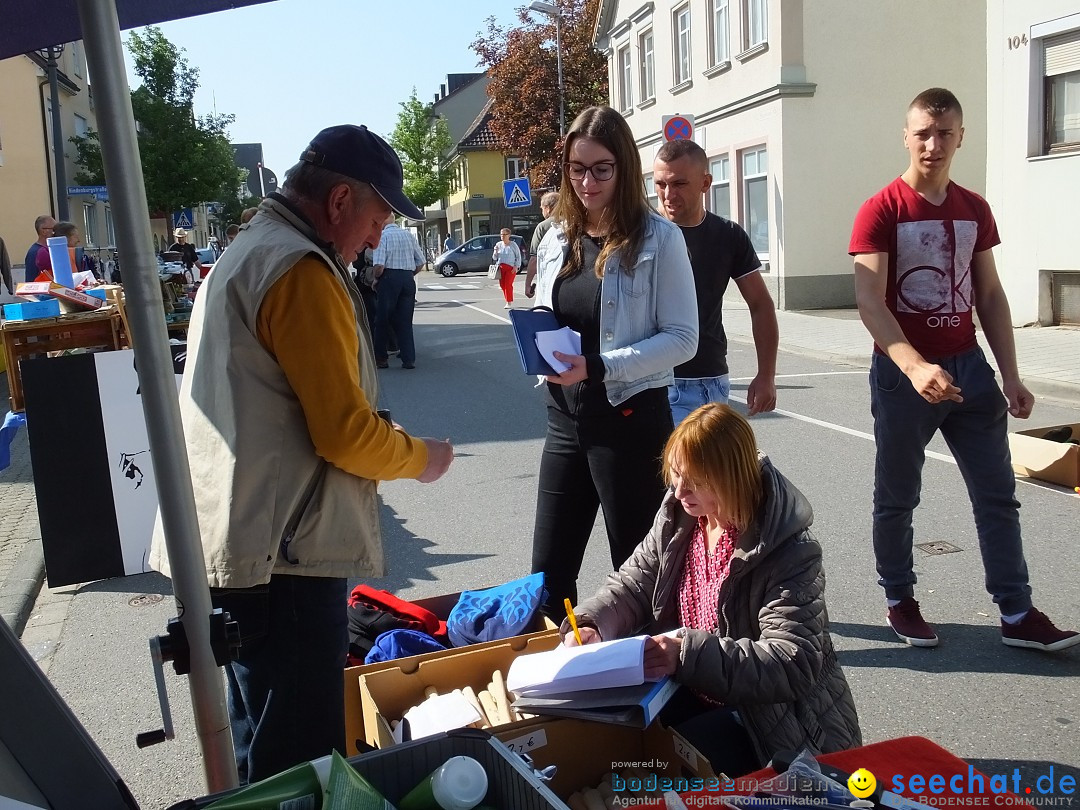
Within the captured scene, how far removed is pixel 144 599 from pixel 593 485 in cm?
283

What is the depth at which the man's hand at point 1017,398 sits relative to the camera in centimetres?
391

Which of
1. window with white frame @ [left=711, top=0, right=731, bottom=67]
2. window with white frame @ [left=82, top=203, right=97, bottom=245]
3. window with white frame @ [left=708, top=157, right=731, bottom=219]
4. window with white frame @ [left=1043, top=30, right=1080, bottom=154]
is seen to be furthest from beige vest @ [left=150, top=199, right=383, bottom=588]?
window with white frame @ [left=82, top=203, right=97, bottom=245]

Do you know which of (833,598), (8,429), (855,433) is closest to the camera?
(833,598)

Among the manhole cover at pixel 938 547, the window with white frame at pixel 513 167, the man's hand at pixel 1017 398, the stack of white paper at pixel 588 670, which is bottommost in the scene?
the manhole cover at pixel 938 547

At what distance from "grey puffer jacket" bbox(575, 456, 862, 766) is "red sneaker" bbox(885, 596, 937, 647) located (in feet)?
5.36

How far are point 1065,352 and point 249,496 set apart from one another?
37.5 feet

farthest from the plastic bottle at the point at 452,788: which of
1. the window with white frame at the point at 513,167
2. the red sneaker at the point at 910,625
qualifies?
the window with white frame at the point at 513,167

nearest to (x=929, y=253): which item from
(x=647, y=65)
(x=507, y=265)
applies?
(x=507, y=265)

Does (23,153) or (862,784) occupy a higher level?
(23,153)

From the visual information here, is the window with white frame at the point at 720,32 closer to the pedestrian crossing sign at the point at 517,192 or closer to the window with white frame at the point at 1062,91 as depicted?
the pedestrian crossing sign at the point at 517,192

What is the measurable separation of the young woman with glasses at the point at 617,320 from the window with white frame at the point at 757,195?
58.9 ft

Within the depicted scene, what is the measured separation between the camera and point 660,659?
2465 millimetres

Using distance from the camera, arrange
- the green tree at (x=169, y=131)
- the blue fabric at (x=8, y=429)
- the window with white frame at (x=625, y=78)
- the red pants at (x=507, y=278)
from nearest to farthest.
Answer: the blue fabric at (x=8, y=429) < the red pants at (x=507, y=278) < the window with white frame at (x=625, y=78) < the green tree at (x=169, y=131)

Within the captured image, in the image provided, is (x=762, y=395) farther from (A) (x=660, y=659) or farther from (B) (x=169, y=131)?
(B) (x=169, y=131)
